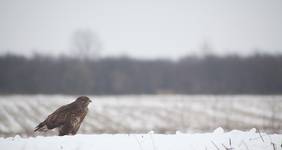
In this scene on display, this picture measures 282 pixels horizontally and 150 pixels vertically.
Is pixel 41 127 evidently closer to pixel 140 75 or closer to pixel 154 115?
pixel 154 115

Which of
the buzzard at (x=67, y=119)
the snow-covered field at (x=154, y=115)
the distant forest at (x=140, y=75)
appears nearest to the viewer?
the buzzard at (x=67, y=119)

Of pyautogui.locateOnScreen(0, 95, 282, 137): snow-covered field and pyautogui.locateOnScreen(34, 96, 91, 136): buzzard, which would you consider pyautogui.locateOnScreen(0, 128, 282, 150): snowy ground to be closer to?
pyautogui.locateOnScreen(34, 96, 91, 136): buzzard

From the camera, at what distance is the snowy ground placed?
18.0 ft

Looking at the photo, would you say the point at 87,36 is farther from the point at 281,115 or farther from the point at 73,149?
the point at 73,149

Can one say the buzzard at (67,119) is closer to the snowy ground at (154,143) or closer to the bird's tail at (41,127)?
the bird's tail at (41,127)

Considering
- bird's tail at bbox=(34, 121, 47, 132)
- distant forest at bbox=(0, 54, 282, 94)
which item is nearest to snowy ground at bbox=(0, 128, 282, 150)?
bird's tail at bbox=(34, 121, 47, 132)

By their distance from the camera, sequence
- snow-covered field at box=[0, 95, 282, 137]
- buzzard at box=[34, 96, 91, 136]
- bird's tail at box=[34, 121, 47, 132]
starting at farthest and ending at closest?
snow-covered field at box=[0, 95, 282, 137]
bird's tail at box=[34, 121, 47, 132]
buzzard at box=[34, 96, 91, 136]

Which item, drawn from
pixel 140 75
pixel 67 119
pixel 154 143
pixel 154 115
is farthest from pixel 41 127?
pixel 140 75

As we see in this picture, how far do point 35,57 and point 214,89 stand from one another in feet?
117

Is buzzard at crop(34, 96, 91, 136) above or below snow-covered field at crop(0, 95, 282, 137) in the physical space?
above

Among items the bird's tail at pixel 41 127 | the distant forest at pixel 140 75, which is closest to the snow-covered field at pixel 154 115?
the bird's tail at pixel 41 127

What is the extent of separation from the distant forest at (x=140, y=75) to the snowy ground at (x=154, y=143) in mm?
58862

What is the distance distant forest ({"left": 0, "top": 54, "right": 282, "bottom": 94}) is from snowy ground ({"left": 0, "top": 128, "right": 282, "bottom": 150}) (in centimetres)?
5886

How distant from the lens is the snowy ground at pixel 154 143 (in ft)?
18.0
